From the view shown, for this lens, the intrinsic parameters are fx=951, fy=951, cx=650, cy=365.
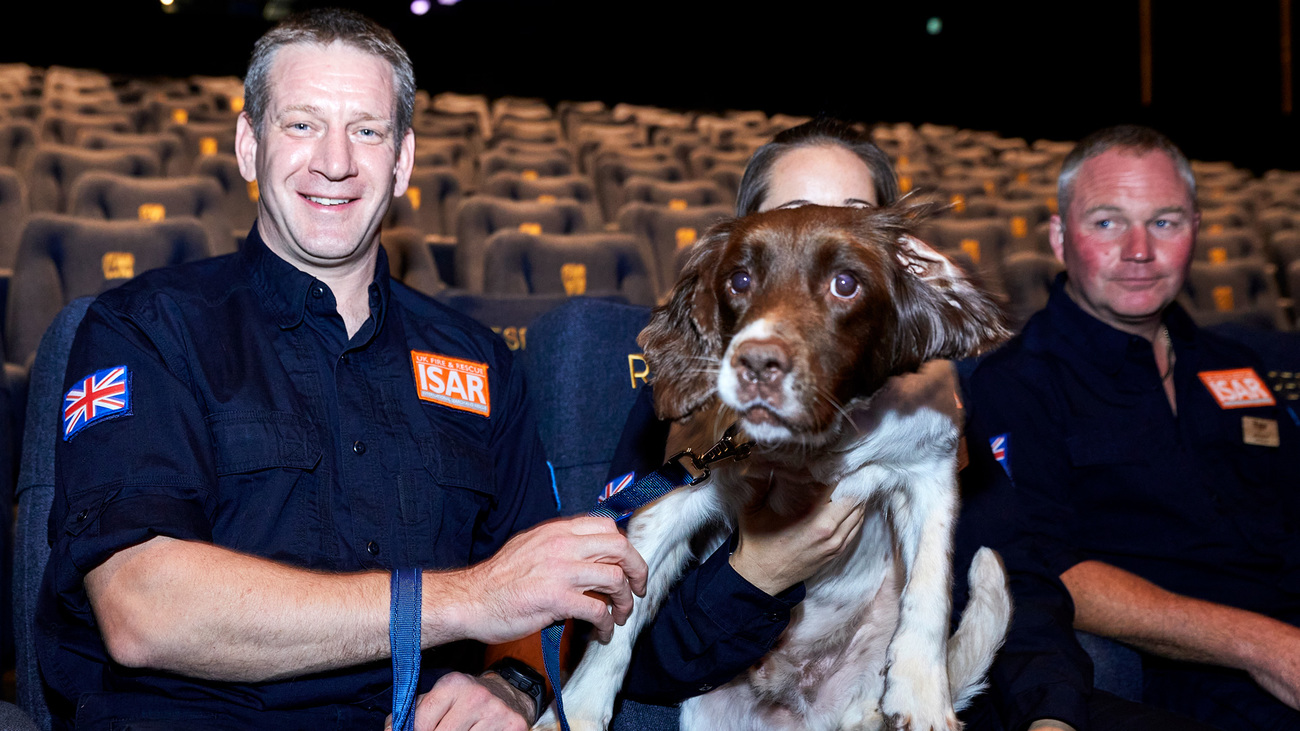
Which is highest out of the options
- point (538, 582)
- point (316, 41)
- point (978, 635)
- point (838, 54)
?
point (838, 54)

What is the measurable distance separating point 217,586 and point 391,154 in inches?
40.7

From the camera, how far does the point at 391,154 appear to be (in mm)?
2131

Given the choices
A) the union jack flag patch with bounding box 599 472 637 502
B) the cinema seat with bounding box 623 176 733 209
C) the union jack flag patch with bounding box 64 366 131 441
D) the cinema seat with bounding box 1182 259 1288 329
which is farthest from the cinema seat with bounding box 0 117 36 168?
the cinema seat with bounding box 1182 259 1288 329

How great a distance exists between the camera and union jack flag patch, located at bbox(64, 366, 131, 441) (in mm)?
1674

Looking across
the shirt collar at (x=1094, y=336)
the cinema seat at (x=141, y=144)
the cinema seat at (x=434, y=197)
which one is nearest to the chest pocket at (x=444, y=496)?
the shirt collar at (x=1094, y=336)

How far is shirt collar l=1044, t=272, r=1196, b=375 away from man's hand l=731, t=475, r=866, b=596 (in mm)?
1185

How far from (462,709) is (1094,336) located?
6.71ft

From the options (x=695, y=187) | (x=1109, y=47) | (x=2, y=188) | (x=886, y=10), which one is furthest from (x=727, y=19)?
(x=2, y=188)

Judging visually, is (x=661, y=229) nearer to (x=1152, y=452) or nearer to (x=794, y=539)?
(x=1152, y=452)

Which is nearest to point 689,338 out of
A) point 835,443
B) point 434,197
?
point 835,443

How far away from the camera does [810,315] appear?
5.31ft

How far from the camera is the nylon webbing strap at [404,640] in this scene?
5.08ft

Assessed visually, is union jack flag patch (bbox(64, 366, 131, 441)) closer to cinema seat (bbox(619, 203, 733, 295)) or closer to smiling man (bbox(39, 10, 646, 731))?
smiling man (bbox(39, 10, 646, 731))

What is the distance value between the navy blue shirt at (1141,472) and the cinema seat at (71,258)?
3.07 metres
